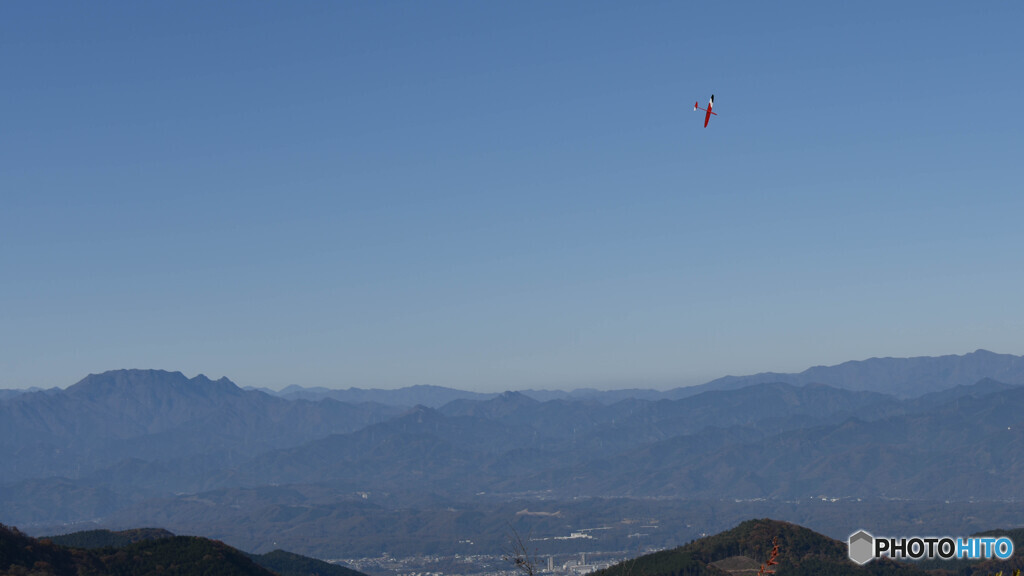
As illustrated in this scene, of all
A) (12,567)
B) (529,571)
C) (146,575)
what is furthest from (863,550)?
(146,575)

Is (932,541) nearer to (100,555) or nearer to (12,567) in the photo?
(12,567)

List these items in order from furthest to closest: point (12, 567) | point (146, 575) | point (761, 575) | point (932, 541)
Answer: point (146, 575) < point (12, 567) < point (932, 541) < point (761, 575)

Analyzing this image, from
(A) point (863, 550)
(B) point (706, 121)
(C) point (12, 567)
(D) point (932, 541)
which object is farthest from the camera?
(C) point (12, 567)

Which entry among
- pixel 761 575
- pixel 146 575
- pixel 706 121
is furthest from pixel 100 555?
pixel 761 575

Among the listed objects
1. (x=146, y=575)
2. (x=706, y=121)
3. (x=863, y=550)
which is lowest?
(x=146, y=575)

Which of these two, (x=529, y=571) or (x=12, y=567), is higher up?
(x=529, y=571)

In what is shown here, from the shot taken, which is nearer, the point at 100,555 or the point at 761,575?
the point at 761,575

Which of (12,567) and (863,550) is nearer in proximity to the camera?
(863,550)

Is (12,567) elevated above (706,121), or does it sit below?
below

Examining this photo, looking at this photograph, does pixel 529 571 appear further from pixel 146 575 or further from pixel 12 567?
pixel 146 575
